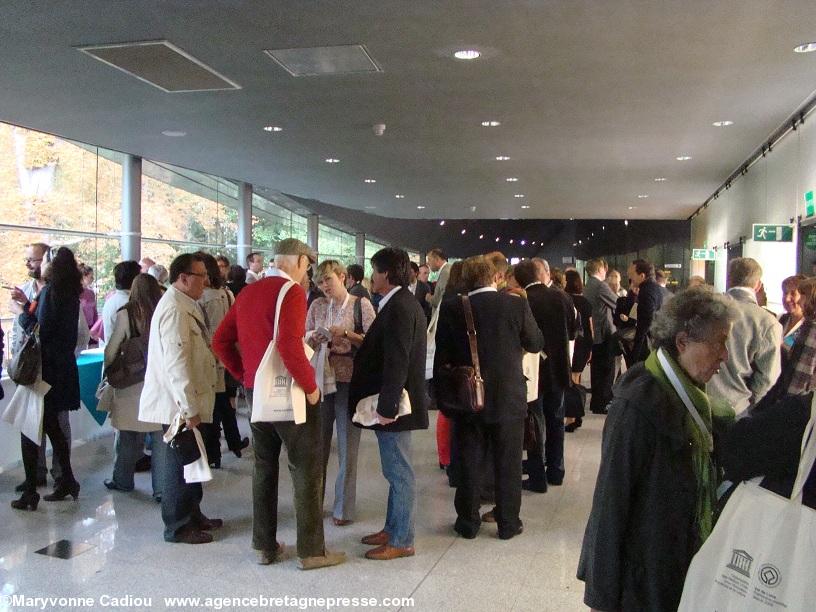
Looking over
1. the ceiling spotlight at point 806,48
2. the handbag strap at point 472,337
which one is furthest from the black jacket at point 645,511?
the ceiling spotlight at point 806,48

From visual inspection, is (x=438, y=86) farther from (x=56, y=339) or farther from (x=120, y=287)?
(x=56, y=339)

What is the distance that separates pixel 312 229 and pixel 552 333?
14259 mm

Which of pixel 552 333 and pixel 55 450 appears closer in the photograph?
pixel 55 450

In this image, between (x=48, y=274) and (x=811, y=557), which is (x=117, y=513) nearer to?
(x=48, y=274)

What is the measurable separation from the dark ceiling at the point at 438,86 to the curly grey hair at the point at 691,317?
2.80m

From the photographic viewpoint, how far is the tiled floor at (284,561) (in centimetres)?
357

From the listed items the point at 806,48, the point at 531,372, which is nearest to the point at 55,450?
the point at 531,372

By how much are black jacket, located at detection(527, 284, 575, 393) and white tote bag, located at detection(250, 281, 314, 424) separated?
234cm

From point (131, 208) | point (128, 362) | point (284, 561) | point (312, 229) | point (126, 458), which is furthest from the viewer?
point (312, 229)

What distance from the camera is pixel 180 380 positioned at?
13.1 ft

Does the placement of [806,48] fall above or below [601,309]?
above

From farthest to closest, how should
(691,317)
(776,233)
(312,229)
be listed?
(312,229), (776,233), (691,317)

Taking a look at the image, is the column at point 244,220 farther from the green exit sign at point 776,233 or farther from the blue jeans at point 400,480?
the blue jeans at point 400,480

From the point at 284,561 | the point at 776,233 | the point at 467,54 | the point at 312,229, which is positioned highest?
the point at 467,54
